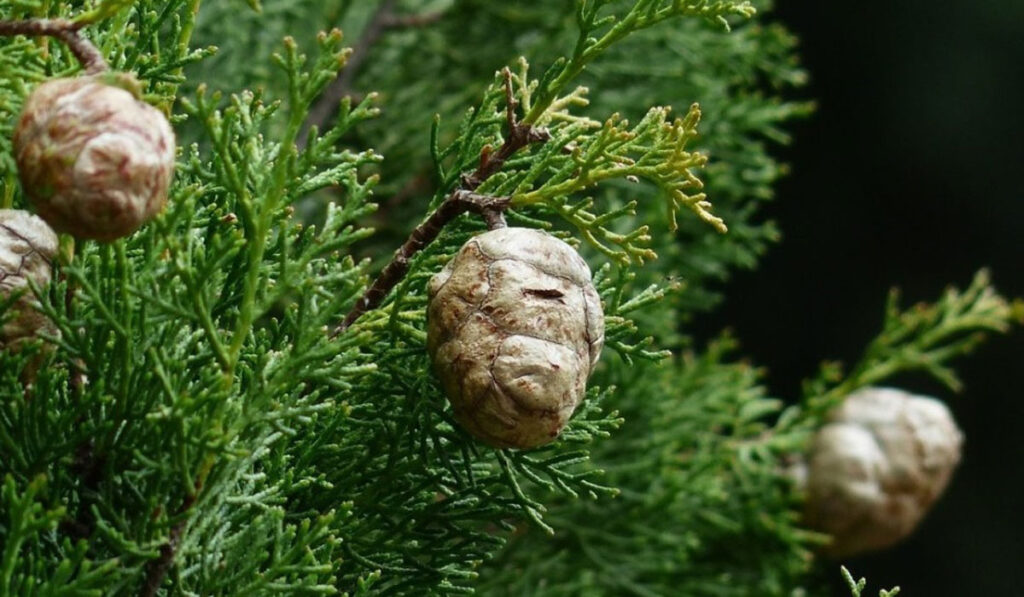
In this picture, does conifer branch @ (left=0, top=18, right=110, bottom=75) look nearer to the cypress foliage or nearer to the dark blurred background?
the cypress foliage

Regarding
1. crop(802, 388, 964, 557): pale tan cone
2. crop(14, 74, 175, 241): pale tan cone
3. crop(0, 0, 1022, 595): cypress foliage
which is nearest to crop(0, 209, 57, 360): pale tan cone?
crop(0, 0, 1022, 595): cypress foliage

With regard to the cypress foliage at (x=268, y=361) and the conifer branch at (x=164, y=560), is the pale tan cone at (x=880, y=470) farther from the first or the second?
the conifer branch at (x=164, y=560)

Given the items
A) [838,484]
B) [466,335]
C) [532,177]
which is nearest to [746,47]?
[838,484]

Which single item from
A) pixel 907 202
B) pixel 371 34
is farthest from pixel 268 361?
pixel 907 202

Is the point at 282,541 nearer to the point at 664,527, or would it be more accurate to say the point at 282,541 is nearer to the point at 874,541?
the point at 664,527

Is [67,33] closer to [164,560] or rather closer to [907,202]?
[164,560]

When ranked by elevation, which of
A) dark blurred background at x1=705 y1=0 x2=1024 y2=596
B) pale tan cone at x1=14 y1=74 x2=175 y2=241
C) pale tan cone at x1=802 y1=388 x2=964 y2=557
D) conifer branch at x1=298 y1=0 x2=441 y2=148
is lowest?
dark blurred background at x1=705 y1=0 x2=1024 y2=596

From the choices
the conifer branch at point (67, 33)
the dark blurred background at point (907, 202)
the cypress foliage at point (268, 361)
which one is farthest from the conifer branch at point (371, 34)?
the dark blurred background at point (907, 202)

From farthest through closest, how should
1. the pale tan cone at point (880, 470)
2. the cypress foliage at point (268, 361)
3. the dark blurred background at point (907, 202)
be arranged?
the dark blurred background at point (907, 202) < the pale tan cone at point (880, 470) < the cypress foliage at point (268, 361)
